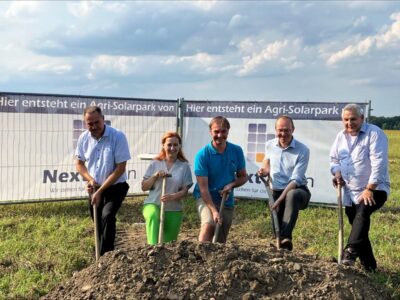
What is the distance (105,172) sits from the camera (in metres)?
5.69

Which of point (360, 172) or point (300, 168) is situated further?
point (300, 168)

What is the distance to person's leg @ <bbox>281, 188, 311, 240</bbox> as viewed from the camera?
17.7ft

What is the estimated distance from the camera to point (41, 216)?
8.78 m

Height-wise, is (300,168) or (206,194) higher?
(300,168)

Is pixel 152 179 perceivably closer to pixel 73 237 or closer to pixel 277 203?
pixel 277 203

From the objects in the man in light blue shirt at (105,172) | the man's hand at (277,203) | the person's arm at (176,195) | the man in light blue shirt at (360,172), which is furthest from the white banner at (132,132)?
the person's arm at (176,195)

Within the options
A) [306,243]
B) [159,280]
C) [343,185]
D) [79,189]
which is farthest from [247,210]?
[159,280]

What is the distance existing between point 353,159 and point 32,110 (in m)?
6.07

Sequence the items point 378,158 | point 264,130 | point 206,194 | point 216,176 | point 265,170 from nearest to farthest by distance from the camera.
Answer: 1. point 378,158
2. point 206,194
3. point 216,176
4. point 265,170
5. point 264,130

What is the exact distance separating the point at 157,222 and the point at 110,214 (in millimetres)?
526

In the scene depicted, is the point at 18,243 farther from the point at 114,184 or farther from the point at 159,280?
the point at 159,280

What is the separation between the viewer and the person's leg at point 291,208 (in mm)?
5395

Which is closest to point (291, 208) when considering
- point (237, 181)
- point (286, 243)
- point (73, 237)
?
point (286, 243)

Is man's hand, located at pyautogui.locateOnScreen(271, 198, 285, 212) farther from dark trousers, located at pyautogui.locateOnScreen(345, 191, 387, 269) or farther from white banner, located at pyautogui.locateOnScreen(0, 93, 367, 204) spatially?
white banner, located at pyautogui.locateOnScreen(0, 93, 367, 204)
